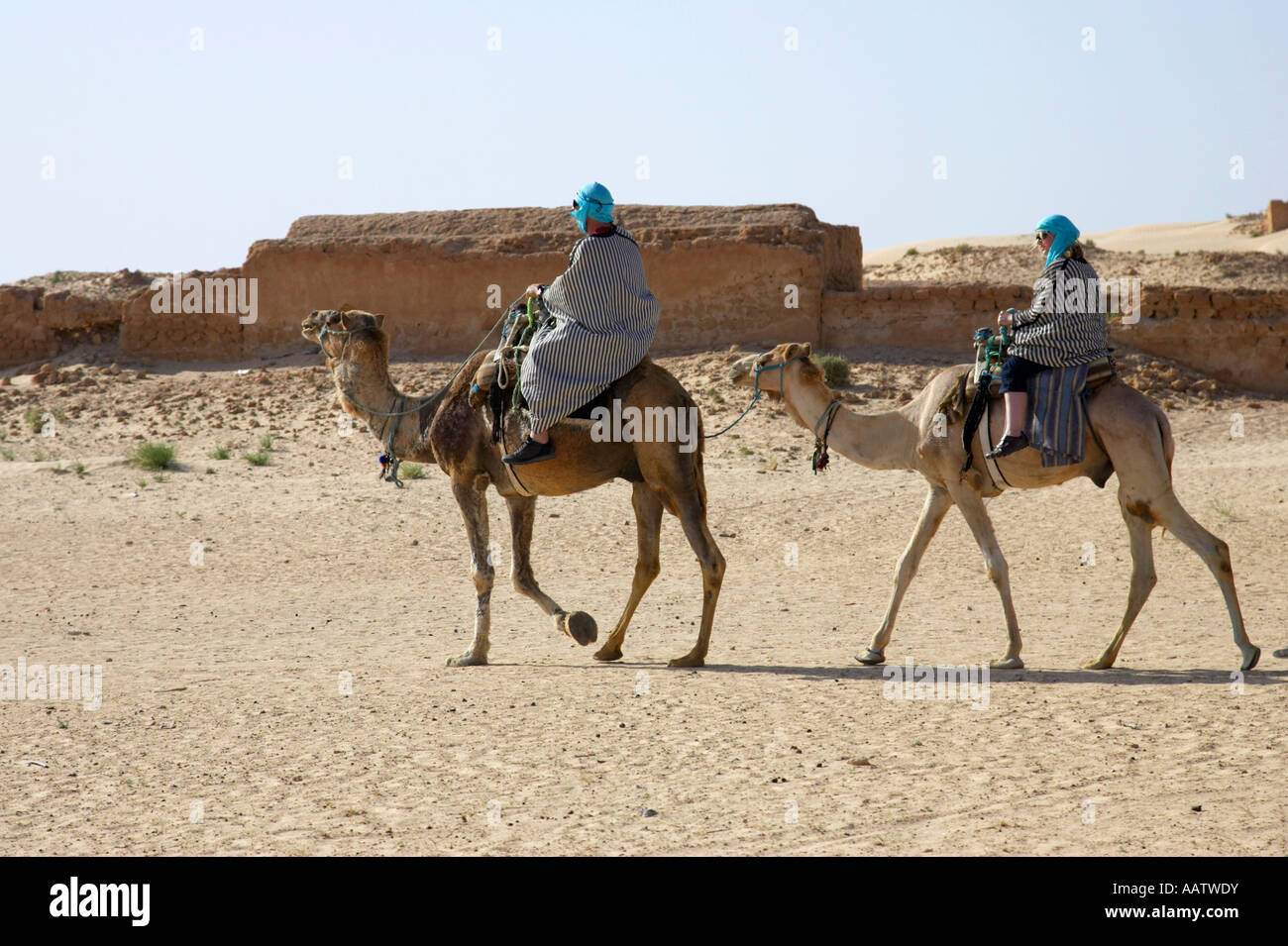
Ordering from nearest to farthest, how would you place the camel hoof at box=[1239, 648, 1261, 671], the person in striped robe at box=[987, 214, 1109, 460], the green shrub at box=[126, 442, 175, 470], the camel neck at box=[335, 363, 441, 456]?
the camel hoof at box=[1239, 648, 1261, 671] → the person in striped robe at box=[987, 214, 1109, 460] → the camel neck at box=[335, 363, 441, 456] → the green shrub at box=[126, 442, 175, 470]

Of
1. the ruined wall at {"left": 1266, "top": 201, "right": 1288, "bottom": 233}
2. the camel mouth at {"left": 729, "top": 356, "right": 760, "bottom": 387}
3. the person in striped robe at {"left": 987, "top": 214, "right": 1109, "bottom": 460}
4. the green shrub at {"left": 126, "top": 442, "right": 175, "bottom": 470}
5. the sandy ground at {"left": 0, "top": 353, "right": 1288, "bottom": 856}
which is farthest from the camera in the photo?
the ruined wall at {"left": 1266, "top": 201, "right": 1288, "bottom": 233}

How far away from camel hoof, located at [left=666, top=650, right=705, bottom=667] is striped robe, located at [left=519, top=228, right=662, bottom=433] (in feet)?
5.58

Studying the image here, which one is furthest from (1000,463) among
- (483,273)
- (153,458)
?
(483,273)

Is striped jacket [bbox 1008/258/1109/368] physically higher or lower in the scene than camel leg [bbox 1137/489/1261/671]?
higher

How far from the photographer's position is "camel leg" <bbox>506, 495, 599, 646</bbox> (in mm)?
8414

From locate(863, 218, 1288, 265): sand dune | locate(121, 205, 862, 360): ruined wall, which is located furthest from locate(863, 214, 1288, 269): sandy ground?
locate(121, 205, 862, 360): ruined wall

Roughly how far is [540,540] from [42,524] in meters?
5.84

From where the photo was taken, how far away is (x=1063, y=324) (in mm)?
8016

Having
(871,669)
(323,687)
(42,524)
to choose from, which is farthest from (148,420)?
(871,669)

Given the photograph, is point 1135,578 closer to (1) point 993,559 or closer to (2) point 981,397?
(1) point 993,559

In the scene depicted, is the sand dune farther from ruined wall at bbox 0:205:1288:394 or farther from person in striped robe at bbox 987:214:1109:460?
person in striped robe at bbox 987:214:1109:460

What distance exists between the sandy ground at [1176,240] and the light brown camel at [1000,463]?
31.3 meters
